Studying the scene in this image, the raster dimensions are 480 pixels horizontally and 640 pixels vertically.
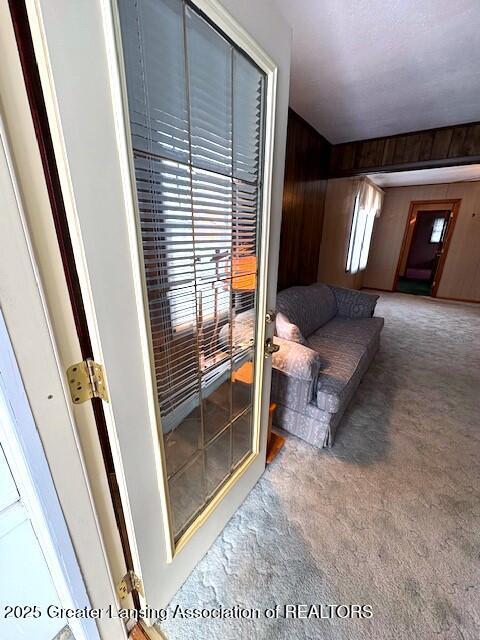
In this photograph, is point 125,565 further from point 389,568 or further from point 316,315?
point 316,315

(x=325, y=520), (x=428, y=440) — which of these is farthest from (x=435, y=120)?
(x=325, y=520)

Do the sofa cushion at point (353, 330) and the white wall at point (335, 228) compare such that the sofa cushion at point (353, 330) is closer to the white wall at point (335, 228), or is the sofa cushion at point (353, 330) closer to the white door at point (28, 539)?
the white wall at point (335, 228)

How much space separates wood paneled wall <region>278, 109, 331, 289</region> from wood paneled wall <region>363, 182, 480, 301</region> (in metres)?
3.61

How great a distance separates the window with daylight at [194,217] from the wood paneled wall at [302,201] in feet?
5.77

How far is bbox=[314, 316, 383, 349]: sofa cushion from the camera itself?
2.49 metres

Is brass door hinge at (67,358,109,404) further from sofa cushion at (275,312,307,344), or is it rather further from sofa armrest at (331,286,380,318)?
sofa armrest at (331,286,380,318)

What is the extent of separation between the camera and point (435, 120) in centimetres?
261

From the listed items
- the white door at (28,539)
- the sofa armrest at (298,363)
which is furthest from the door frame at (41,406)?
the sofa armrest at (298,363)

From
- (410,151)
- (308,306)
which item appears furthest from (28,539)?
(410,151)

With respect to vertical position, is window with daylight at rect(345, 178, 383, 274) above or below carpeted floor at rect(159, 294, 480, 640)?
above

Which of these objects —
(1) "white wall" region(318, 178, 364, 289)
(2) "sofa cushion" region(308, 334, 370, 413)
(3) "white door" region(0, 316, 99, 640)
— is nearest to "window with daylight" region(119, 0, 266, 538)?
(3) "white door" region(0, 316, 99, 640)

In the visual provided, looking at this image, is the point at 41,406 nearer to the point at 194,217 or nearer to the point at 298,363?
the point at 194,217

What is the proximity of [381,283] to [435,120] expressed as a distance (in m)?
4.33

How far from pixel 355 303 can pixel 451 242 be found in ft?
13.7
